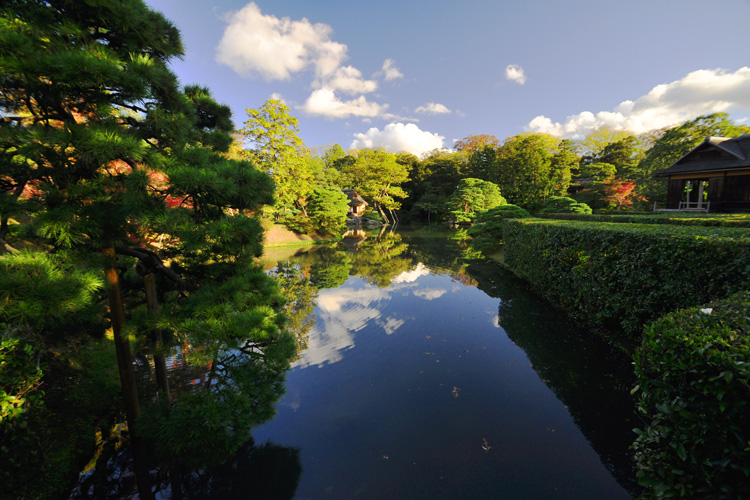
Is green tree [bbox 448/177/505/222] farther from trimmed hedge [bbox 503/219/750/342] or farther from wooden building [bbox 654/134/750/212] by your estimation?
trimmed hedge [bbox 503/219/750/342]

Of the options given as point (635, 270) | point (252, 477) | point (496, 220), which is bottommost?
point (252, 477)

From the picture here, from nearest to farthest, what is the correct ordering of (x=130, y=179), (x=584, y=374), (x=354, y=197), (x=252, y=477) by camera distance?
1. (x=130, y=179)
2. (x=252, y=477)
3. (x=584, y=374)
4. (x=354, y=197)

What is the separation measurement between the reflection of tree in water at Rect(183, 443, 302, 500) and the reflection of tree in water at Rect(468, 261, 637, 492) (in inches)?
139

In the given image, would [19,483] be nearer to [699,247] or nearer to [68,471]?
[68,471]

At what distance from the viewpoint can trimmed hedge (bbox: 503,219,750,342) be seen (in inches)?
143

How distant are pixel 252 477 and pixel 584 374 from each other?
5243 millimetres

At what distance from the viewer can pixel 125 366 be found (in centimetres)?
292

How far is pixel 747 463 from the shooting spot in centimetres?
148

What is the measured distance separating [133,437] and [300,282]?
747cm

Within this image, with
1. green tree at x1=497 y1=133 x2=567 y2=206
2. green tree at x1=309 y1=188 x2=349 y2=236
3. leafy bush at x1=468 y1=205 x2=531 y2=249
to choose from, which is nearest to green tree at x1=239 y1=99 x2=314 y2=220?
green tree at x1=309 y1=188 x2=349 y2=236

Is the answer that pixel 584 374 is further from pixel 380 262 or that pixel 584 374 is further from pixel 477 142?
pixel 477 142

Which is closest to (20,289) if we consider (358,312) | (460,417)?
(460,417)

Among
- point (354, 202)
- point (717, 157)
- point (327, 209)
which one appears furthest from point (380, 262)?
point (354, 202)

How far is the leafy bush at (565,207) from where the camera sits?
748 inches
